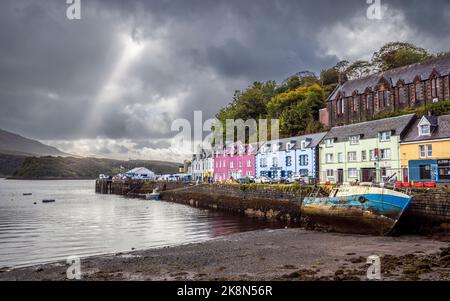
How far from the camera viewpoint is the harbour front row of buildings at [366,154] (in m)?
32.4

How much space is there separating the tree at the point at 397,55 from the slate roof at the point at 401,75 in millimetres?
18118

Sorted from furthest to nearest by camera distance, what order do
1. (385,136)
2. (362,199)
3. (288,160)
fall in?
(288,160) < (385,136) < (362,199)

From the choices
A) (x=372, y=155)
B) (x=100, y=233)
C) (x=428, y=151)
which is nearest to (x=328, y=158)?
(x=372, y=155)

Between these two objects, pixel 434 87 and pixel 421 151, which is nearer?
pixel 421 151

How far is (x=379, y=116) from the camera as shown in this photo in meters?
52.4

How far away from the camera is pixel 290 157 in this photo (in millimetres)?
51781

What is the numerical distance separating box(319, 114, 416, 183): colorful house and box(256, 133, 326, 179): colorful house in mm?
1659

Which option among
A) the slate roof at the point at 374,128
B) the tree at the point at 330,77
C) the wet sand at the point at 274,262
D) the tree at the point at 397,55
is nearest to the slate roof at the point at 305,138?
the slate roof at the point at 374,128

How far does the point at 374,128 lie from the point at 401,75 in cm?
1803

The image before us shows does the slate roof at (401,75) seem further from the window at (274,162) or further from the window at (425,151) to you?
the window at (425,151)

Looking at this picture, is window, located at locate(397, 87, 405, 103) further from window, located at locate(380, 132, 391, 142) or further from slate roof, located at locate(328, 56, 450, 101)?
window, located at locate(380, 132, 391, 142)

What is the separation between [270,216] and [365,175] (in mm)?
12414

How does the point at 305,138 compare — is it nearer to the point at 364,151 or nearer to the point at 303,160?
the point at 303,160
